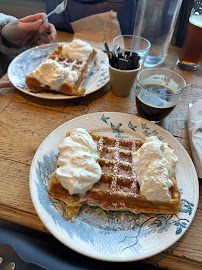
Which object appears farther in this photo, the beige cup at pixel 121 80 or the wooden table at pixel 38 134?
the beige cup at pixel 121 80

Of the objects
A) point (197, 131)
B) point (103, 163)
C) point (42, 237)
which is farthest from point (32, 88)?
point (197, 131)

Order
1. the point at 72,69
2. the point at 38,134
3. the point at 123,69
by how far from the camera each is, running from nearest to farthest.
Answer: the point at 38,134 → the point at 123,69 → the point at 72,69

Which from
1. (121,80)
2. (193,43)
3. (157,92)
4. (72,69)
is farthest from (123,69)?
(193,43)

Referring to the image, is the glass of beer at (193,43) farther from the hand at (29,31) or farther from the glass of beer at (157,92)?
the hand at (29,31)

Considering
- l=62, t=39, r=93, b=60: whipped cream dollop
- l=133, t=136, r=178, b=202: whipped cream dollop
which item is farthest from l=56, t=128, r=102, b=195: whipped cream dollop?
l=62, t=39, r=93, b=60: whipped cream dollop

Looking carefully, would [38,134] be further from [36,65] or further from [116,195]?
[36,65]

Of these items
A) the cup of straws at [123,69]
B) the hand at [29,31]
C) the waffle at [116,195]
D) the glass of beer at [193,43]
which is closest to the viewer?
the waffle at [116,195]

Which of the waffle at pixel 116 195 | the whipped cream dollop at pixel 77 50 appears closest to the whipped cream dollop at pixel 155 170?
the waffle at pixel 116 195
